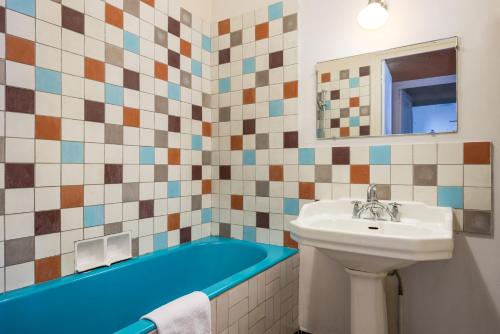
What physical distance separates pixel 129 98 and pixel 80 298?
3.09 ft

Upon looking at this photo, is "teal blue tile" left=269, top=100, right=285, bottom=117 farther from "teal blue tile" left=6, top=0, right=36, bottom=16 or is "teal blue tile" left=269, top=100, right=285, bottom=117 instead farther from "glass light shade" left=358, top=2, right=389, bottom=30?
"teal blue tile" left=6, top=0, right=36, bottom=16

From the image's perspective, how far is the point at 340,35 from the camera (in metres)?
1.65

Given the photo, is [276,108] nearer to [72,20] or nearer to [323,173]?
[323,173]

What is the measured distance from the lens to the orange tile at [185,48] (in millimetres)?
1884

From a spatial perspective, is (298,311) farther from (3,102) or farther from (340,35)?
(3,102)

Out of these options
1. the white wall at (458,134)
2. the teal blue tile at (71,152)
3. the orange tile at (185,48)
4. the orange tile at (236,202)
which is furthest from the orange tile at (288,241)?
the orange tile at (185,48)

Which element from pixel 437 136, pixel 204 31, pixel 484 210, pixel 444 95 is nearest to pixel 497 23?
pixel 444 95

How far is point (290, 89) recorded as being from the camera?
5.88 feet

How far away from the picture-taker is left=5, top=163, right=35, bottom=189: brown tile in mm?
1137

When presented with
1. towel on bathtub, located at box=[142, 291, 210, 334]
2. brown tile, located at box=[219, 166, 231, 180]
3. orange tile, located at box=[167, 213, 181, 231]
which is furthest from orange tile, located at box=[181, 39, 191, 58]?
towel on bathtub, located at box=[142, 291, 210, 334]

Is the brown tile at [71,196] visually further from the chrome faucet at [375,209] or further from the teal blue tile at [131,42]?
the chrome faucet at [375,209]

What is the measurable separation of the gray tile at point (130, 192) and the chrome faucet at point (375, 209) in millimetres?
1120

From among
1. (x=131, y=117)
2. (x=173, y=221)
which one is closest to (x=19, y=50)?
(x=131, y=117)

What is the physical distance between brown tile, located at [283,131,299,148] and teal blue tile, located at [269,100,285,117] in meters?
0.13
